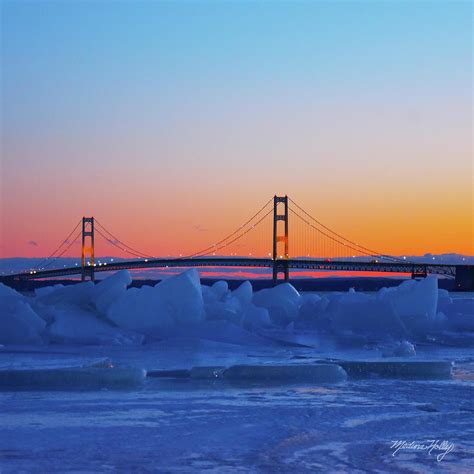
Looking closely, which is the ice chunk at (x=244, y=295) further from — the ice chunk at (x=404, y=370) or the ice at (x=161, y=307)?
the ice chunk at (x=404, y=370)

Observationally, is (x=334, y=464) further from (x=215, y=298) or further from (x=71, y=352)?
(x=215, y=298)

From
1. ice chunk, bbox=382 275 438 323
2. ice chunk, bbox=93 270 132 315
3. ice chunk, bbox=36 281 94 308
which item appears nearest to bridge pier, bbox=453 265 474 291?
ice chunk, bbox=382 275 438 323

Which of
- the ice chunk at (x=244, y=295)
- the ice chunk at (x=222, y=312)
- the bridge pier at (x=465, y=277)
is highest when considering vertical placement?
the ice chunk at (x=244, y=295)

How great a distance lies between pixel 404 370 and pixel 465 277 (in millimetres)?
38160

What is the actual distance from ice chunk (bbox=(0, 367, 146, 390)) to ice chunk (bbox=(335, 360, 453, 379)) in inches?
72.5

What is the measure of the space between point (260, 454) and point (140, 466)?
0.58 metres

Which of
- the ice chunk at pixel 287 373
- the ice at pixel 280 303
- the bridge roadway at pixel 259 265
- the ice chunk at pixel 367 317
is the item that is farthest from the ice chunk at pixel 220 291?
the bridge roadway at pixel 259 265

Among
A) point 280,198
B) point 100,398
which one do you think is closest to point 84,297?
point 100,398

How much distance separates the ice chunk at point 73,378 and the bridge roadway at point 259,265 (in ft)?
105

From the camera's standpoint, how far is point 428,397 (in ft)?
19.3

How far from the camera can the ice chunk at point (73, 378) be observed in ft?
20.7

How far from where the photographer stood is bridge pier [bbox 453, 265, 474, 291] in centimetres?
4388

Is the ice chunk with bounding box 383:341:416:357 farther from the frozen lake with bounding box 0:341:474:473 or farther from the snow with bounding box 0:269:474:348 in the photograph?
the frozen lake with bounding box 0:341:474:473

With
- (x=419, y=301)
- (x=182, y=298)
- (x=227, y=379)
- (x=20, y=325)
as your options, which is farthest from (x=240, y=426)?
(x=419, y=301)
